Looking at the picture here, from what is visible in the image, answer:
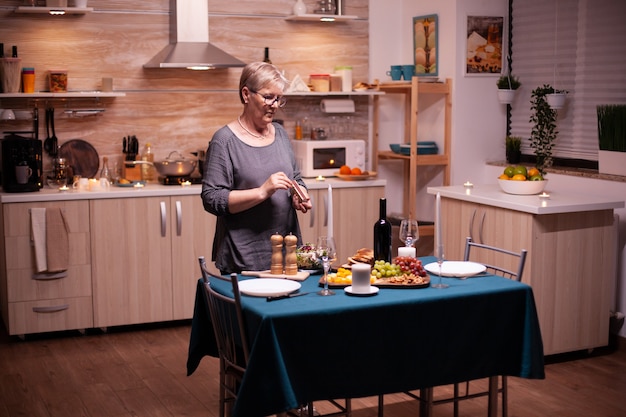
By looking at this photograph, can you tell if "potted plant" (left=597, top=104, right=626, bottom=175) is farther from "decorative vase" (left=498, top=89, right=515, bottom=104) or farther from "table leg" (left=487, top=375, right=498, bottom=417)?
"table leg" (left=487, top=375, right=498, bottom=417)

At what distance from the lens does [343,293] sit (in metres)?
3.14

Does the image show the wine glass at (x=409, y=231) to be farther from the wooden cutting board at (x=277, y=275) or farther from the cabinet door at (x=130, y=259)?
the cabinet door at (x=130, y=259)

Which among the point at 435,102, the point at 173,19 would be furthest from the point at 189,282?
the point at 435,102

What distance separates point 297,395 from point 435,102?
151 inches

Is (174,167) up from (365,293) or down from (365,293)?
up

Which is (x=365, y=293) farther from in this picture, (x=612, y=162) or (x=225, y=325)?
(x=612, y=162)

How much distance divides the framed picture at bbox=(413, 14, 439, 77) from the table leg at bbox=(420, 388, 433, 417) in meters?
3.18

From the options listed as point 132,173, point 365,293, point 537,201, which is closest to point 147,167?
point 132,173

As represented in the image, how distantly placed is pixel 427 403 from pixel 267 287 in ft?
3.10

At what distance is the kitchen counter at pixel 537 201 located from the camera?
178 inches

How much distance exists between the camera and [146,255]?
17.9 ft

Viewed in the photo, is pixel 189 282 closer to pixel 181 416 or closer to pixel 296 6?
pixel 181 416

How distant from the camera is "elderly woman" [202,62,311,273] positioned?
3.52 m

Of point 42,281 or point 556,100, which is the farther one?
point 556,100
